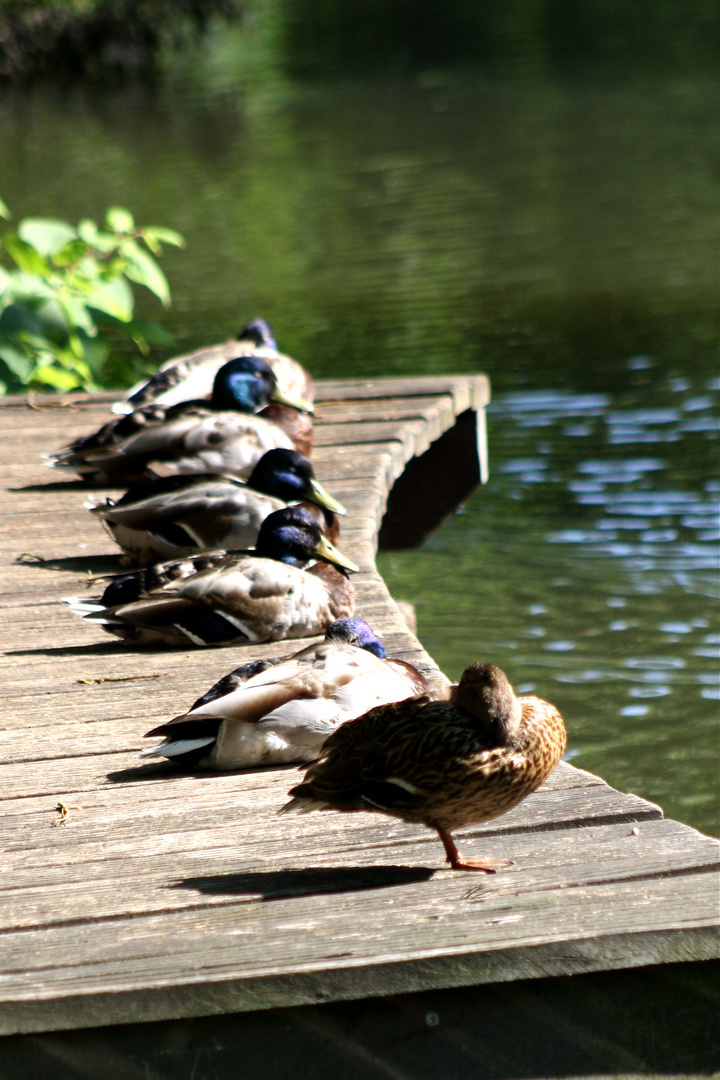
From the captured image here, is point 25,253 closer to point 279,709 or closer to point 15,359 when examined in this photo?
point 15,359

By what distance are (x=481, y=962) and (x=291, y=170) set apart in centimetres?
1851

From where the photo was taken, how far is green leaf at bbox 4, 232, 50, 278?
22.3ft

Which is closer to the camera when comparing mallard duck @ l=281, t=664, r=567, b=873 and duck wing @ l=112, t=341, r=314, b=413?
mallard duck @ l=281, t=664, r=567, b=873

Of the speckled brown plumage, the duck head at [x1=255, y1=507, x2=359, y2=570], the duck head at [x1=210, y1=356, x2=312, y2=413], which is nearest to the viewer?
the duck head at [x1=255, y1=507, x2=359, y2=570]

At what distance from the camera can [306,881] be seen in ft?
7.82

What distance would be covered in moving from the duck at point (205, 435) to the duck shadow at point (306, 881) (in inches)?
96.1

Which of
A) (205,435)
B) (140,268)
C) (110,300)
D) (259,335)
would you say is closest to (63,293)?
(110,300)

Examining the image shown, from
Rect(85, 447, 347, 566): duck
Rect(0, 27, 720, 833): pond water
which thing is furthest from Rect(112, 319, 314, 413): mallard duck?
Rect(85, 447, 347, 566): duck

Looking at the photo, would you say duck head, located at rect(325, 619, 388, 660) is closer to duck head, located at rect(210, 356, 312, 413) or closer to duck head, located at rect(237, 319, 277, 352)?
duck head, located at rect(210, 356, 312, 413)

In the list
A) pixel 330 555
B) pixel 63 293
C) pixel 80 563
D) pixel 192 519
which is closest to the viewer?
pixel 330 555

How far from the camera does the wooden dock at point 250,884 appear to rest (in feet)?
6.78

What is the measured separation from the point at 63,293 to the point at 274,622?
12.4 ft

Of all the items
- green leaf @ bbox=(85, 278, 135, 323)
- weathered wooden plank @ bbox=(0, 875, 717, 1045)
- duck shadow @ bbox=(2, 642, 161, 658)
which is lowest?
duck shadow @ bbox=(2, 642, 161, 658)

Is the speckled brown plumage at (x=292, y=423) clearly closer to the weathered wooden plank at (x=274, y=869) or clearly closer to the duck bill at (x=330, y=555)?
the duck bill at (x=330, y=555)
